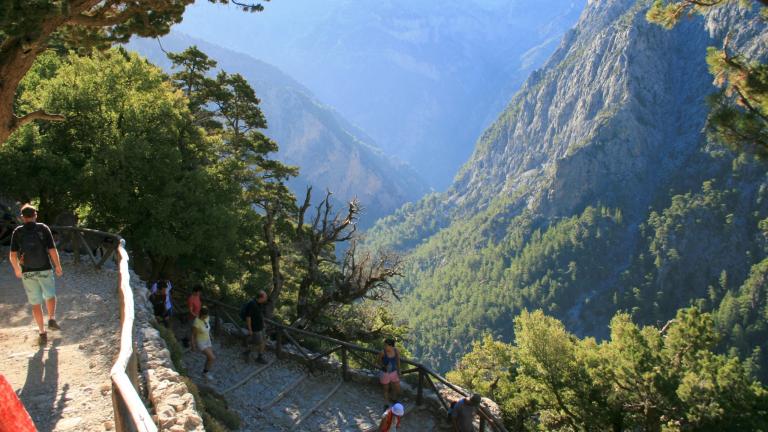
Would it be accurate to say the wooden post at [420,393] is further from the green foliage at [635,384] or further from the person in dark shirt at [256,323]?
the green foliage at [635,384]

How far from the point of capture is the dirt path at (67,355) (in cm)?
641

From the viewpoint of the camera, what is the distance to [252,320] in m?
12.9

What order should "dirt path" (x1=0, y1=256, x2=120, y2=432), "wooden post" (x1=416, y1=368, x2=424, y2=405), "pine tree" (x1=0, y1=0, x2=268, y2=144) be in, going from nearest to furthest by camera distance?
"dirt path" (x1=0, y1=256, x2=120, y2=432) → "pine tree" (x1=0, y1=0, x2=268, y2=144) → "wooden post" (x1=416, y1=368, x2=424, y2=405)

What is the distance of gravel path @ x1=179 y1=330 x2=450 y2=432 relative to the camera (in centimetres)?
1123

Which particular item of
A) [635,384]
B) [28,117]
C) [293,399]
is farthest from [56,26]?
[635,384]

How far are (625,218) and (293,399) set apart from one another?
171 m

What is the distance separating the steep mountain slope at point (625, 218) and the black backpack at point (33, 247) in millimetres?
131364

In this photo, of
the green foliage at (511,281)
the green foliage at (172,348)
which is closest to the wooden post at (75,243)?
the green foliage at (172,348)

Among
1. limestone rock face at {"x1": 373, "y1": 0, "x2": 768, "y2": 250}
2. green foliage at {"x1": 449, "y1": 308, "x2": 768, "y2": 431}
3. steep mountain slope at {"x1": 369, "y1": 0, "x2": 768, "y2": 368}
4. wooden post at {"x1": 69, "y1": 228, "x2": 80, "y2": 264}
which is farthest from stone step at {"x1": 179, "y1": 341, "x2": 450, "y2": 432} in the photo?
limestone rock face at {"x1": 373, "y1": 0, "x2": 768, "y2": 250}

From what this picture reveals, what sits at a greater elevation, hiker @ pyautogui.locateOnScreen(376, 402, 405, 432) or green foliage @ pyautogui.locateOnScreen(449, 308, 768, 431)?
green foliage @ pyautogui.locateOnScreen(449, 308, 768, 431)

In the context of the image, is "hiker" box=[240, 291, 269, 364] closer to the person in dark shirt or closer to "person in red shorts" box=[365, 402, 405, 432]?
the person in dark shirt

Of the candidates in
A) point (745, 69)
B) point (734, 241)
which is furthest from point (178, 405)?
point (734, 241)

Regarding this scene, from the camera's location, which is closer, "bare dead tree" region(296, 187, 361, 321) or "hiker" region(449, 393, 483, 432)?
"hiker" region(449, 393, 483, 432)

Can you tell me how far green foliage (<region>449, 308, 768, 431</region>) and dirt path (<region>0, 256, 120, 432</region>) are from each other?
613 inches
